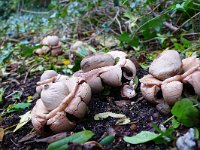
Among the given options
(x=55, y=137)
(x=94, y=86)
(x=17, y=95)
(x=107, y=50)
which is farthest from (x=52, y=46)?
(x=55, y=137)

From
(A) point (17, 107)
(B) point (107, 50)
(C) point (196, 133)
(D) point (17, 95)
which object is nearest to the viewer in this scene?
(C) point (196, 133)

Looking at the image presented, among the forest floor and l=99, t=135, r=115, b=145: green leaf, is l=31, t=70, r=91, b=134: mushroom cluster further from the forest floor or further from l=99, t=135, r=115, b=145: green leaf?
l=99, t=135, r=115, b=145: green leaf

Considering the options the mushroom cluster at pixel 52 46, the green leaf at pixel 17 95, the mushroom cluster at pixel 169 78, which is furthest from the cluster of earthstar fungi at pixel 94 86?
the mushroom cluster at pixel 52 46

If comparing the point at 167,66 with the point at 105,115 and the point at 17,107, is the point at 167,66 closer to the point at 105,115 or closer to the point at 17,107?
the point at 105,115

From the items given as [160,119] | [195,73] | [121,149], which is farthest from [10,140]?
[195,73]

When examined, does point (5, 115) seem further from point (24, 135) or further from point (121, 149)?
point (121, 149)

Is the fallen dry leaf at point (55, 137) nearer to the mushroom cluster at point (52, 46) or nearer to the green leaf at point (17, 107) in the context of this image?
the green leaf at point (17, 107)

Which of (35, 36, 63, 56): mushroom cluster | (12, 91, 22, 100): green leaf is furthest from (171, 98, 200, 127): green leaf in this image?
(35, 36, 63, 56): mushroom cluster
